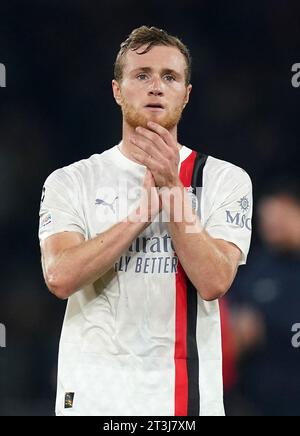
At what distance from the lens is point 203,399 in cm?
312

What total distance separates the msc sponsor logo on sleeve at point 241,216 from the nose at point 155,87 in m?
0.51

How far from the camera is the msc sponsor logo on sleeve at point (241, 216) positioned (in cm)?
318

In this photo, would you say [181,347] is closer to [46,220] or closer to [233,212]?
[233,212]

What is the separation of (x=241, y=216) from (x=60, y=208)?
0.68m

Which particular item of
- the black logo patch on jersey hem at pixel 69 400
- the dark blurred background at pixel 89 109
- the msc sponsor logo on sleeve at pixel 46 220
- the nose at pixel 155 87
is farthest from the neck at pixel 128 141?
the dark blurred background at pixel 89 109

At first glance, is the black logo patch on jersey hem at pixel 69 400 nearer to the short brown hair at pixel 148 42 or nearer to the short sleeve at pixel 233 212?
the short sleeve at pixel 233 212

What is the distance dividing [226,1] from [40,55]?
1136 millimetres

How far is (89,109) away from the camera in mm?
4840

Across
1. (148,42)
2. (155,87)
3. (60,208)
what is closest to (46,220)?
(60,208)

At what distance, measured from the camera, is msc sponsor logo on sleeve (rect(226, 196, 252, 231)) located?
318 cm

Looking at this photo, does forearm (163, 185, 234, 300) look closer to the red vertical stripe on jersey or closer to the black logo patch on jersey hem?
the red vertical stripe on jersey

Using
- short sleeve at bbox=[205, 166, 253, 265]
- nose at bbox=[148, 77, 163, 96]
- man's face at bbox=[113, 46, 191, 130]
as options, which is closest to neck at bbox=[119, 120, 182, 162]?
man's face at bbox=[113, 46, 191, 130]
